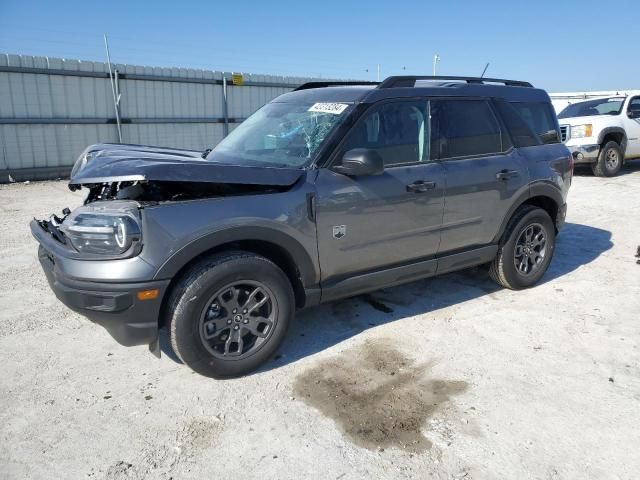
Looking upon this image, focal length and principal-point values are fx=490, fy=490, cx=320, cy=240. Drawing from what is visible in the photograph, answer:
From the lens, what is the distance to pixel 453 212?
13.0ft

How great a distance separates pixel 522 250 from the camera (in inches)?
183

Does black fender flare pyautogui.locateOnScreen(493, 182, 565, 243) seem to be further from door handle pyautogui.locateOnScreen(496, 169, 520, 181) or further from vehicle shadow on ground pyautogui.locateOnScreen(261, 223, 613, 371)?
vehicle shadow on ground pyautogui.locateOnScreen(261, 223, 613, 371)

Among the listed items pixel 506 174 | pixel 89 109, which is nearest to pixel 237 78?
pixel 89 109

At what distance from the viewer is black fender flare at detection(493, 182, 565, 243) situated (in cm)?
439

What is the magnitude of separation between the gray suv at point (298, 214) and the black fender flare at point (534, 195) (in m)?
0.02

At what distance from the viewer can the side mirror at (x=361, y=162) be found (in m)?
3.20

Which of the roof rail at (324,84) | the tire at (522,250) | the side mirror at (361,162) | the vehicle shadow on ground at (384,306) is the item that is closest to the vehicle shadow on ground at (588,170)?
the vehicle shadow on ground at (384,306)

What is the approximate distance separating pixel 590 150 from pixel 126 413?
11.3 metres

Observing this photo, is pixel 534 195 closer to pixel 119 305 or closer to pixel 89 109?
pixel 119 305

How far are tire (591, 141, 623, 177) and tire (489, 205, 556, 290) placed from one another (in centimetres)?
765

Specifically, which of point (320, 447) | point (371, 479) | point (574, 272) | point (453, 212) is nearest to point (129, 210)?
point (320, 447)

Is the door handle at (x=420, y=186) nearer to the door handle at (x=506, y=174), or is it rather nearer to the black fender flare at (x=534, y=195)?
the door handle at (x=506, y=174)

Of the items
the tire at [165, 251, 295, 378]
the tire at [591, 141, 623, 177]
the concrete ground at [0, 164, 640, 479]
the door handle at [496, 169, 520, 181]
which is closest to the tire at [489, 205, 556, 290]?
the concrete ground at [0, 164, 640, 479]

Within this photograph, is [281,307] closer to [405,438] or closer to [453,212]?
[405,438]
